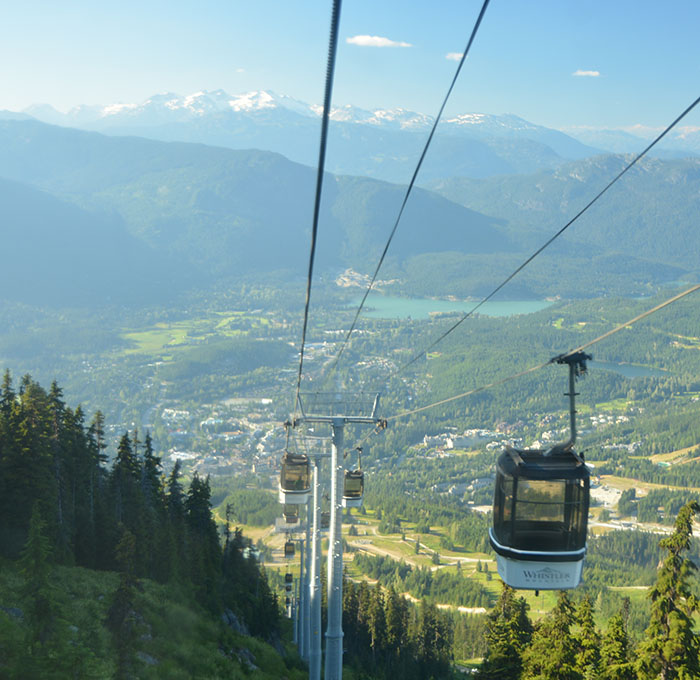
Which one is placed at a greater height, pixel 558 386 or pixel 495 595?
pixel 558 386

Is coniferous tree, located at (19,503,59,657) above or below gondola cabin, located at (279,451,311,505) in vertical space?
below

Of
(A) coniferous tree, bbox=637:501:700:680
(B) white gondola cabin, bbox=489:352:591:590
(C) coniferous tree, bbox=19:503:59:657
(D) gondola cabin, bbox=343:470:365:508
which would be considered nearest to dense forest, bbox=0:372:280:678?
(C) coniferous tree, bbox=19:503:59:657

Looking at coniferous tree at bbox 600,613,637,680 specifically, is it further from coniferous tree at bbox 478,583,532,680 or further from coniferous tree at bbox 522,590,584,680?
coniferous tree at bbox 478,583,532,680

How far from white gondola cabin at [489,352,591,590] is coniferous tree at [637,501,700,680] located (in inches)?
441

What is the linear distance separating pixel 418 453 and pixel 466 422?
82.5 feet

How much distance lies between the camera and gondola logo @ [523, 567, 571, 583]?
9.17 m

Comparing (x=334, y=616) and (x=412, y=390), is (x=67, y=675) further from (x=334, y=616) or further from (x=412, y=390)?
(x=412, y=390)

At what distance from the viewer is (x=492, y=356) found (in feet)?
571

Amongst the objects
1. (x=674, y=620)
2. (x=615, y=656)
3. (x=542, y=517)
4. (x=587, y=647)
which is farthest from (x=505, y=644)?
(x=542, y=517)

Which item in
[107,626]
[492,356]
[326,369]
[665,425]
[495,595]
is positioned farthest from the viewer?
[492,356]

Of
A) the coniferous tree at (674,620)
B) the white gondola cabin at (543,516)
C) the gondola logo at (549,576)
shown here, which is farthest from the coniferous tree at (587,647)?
the white gondola cabin at (543,516)

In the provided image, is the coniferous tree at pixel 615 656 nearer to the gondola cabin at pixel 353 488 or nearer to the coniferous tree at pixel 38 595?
the gondola cabin at pixel 353 488

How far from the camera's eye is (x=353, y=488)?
16328 millimetres

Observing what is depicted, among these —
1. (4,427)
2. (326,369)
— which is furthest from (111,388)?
(4,427)
